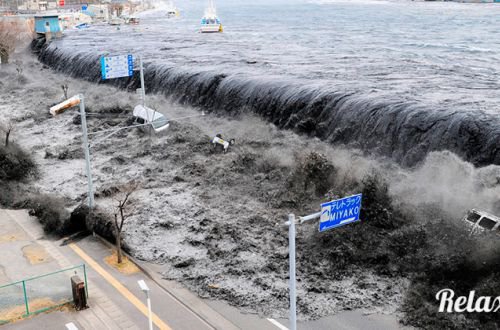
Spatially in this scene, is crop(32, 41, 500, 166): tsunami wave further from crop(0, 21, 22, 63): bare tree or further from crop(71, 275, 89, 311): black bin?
crop(0, 21, 22, 63): bare tree

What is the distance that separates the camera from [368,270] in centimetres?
2117

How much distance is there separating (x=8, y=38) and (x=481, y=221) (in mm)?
74795

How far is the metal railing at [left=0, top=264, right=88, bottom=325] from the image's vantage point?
1795cm

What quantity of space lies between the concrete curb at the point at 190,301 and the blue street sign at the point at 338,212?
7.38m

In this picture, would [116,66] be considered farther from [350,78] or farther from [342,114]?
[350,78]

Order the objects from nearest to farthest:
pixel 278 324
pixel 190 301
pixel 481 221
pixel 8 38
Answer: pixel 278 324 → pixel 190 301 → pixel 481 221 → pixel 8 38

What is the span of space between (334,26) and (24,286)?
291 ft

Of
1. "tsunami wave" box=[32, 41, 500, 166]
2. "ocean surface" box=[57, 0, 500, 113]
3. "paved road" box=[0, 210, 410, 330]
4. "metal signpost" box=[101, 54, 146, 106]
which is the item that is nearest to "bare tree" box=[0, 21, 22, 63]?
"ocean surface" box=[57, 0, 500, 113]

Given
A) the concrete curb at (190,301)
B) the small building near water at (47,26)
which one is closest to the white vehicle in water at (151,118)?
the concrete curb at (190,301)

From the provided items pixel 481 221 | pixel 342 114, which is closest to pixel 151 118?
pixel 342 114

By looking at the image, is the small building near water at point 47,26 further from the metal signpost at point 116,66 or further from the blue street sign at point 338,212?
the blue street sign at point 338,212

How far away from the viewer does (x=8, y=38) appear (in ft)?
259

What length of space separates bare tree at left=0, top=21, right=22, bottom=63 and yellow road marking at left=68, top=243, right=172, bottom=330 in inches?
2313

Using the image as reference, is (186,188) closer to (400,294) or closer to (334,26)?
(400,294)
